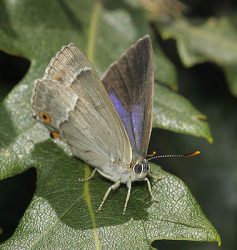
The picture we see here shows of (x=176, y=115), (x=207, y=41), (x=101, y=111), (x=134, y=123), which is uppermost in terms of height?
(x=101, y=111)

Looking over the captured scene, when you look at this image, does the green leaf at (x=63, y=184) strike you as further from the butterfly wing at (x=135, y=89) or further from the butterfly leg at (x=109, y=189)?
the butterfly wing at (x=135, y=89)

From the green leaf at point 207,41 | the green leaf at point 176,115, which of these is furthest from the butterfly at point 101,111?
the green leaf at point 207,41

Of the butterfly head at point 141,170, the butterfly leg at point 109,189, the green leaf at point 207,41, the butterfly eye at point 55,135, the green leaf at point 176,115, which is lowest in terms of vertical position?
the green leaf at point 207,41

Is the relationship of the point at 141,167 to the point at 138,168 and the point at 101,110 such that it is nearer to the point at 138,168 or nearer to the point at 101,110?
the point at 138,168

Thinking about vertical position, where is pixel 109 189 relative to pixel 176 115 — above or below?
above

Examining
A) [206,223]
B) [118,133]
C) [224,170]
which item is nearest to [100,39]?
[118,133]

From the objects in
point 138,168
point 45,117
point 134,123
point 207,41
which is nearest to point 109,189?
point 138,168

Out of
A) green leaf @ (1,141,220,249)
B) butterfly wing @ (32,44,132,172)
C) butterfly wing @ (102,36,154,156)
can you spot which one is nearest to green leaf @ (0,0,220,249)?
green leaf @ (1,141,220,249)
